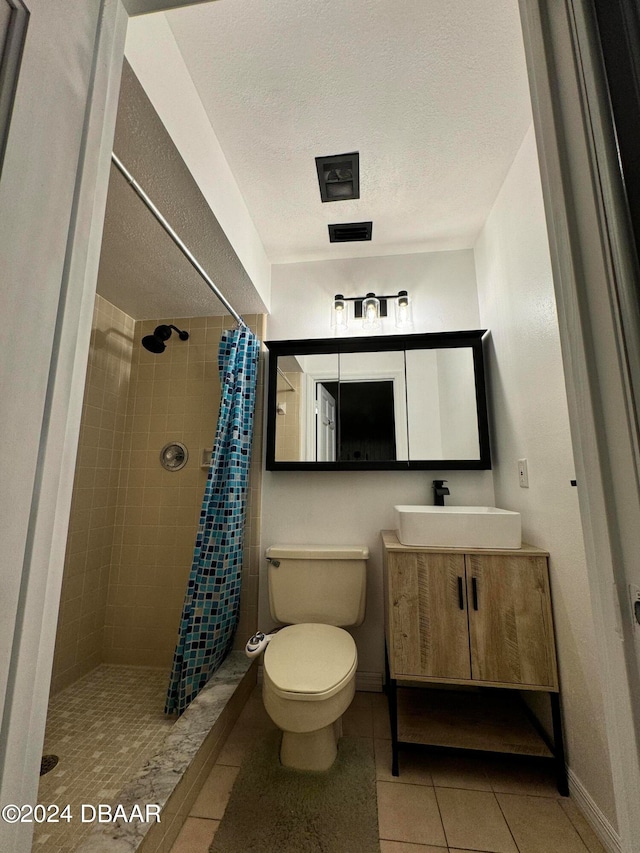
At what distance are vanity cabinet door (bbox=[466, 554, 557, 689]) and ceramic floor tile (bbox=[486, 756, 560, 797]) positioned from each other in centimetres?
29

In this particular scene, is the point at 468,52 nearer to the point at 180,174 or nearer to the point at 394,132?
the point at 394,132

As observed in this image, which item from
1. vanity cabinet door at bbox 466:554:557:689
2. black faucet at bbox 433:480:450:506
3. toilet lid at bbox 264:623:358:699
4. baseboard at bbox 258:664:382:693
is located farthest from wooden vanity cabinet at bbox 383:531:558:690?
baseboard at bbox 258:664:382:693

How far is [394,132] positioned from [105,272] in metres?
1.53

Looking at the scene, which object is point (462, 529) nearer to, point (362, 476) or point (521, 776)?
point (362, 476)

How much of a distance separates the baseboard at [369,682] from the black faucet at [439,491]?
37.0 inches

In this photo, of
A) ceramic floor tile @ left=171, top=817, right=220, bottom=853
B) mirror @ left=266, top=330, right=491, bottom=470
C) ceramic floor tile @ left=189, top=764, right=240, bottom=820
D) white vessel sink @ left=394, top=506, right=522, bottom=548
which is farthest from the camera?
mirror @ left=266, top=330, right=491, bottom=470

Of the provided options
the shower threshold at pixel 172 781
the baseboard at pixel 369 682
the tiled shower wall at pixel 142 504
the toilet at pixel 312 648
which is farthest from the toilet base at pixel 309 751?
the tiled shower wall at pixel 142 504

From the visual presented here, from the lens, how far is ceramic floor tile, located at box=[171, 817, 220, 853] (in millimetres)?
1073

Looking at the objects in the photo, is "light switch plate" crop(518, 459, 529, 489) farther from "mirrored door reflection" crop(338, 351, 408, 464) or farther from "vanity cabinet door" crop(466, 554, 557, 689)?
"mirrored door reflection" crop(338, 351, 408, 464)

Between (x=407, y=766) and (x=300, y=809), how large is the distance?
445 millimetres

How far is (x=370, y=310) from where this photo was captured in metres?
2.14

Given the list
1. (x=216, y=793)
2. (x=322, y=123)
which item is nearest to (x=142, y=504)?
(x=216, y=793)

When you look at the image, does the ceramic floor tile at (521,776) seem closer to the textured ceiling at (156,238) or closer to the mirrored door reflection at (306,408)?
the mirrored door reflection at (306,408)

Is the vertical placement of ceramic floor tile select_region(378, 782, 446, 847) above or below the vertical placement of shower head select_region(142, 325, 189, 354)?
below
